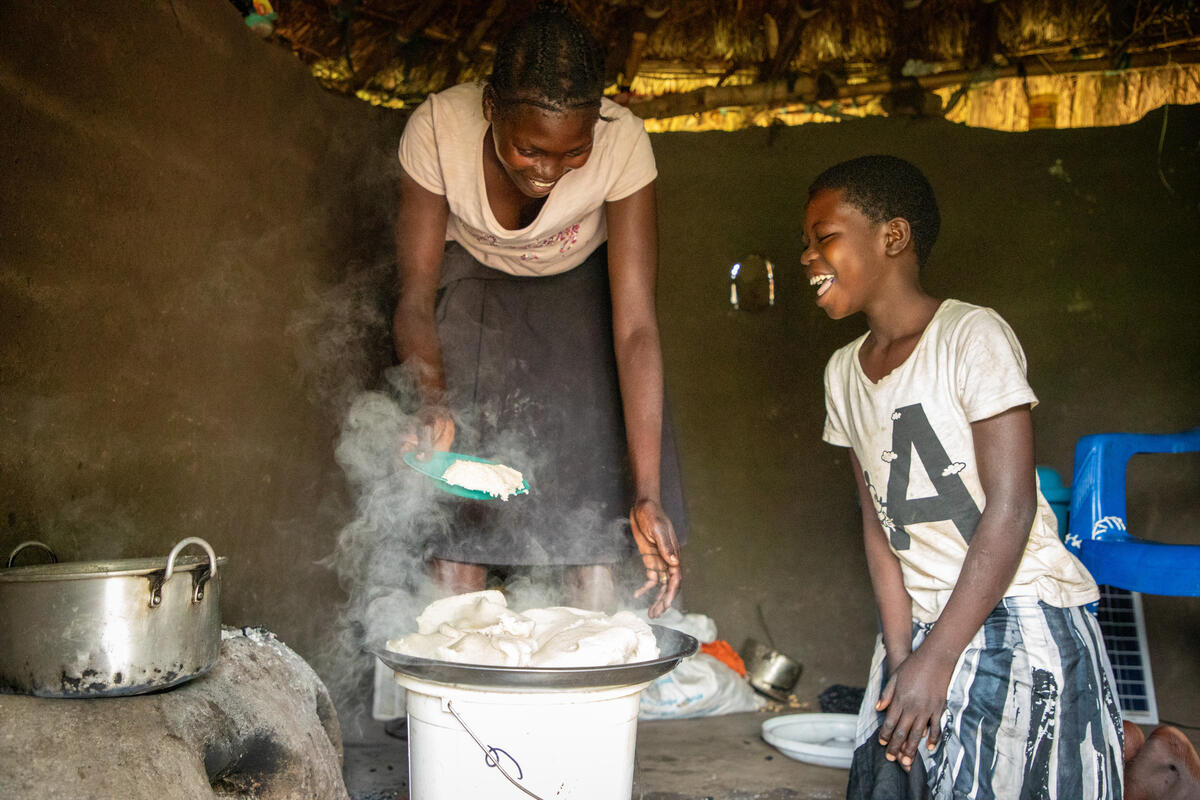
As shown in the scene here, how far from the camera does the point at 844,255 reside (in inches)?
102

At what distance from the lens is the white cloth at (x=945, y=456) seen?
224cm

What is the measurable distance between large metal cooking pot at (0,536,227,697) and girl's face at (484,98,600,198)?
1.19 m

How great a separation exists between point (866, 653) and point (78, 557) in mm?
3099


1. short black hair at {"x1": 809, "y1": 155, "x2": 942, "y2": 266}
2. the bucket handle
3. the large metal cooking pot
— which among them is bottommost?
the bucket handle

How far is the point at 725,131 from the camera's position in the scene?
433cm

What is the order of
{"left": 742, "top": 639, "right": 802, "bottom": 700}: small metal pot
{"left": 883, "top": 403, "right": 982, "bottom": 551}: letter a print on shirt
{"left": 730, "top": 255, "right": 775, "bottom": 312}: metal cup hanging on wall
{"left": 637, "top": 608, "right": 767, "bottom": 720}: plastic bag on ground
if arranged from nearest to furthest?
{"left": 883, "top": 403, "right": 982, "bottom": 551}: letter a print on shirt
{"left": 637, "top": 608, "right": 767, "bottom": 720}: plastic bag on ground
{"left": 742, "top": 639, "right": 802, "bottom": 700}: small metal pot
{"left": 730, "top": 255, "right": 775, "bottom": 312}: metal cup hanging on wall

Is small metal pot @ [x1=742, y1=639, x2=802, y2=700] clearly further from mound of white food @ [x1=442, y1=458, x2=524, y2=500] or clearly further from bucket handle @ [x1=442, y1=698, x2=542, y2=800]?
bucket handle @ [x1=442, y1=698, x2=542, y2=800]

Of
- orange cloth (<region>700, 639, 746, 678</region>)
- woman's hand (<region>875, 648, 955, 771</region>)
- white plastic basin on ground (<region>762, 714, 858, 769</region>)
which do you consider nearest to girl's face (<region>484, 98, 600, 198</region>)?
woman's hand (<region>875, 648, 955, 771</region>)

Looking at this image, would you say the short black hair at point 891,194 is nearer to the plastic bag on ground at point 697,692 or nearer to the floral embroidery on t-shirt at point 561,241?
the floral embroidery on t-shirt at point 561,241

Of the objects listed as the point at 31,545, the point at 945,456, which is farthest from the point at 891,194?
the point at 31,545

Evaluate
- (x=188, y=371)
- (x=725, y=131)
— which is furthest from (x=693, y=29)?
(x=188, y=371)

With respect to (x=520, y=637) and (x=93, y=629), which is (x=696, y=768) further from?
(x=93, y=629)

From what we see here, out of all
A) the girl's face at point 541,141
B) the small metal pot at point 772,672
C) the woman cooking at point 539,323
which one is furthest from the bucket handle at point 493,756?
the small metal pot at point 772,672

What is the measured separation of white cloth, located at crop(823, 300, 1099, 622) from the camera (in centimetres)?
224
